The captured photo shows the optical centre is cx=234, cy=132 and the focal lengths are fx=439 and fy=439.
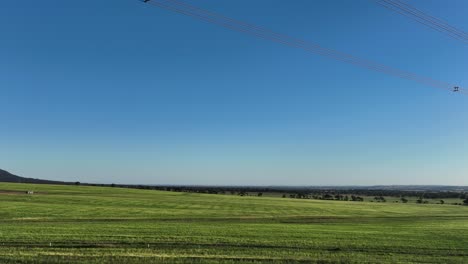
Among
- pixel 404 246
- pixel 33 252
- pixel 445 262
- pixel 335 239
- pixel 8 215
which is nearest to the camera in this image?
pixel 33 252

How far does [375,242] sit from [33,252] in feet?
74.5

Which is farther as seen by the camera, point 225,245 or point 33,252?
point 225,245

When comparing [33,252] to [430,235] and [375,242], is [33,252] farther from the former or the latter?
[430,235]

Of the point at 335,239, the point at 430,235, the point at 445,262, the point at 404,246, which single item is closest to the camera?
the point at 445,262

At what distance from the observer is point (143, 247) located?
84.6ft

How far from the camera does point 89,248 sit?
24578 mm

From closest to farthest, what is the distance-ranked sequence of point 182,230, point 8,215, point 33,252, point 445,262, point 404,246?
point 33,252 < point 445,262 < point 404,246 < point 182,230 < point 8,215

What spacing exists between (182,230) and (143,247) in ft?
32.4

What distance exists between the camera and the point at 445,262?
24.5 metres

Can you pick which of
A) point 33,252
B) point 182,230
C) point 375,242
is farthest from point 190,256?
point 375,242

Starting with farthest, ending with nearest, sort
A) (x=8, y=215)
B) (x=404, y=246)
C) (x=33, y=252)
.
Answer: (x=8, y=215)
(x=404, y=246)
(x=33, y=252)

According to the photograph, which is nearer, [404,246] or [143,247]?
[143,247]

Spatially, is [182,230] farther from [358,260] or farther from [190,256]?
[358,260]

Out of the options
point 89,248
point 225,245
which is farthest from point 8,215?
point 225,245
